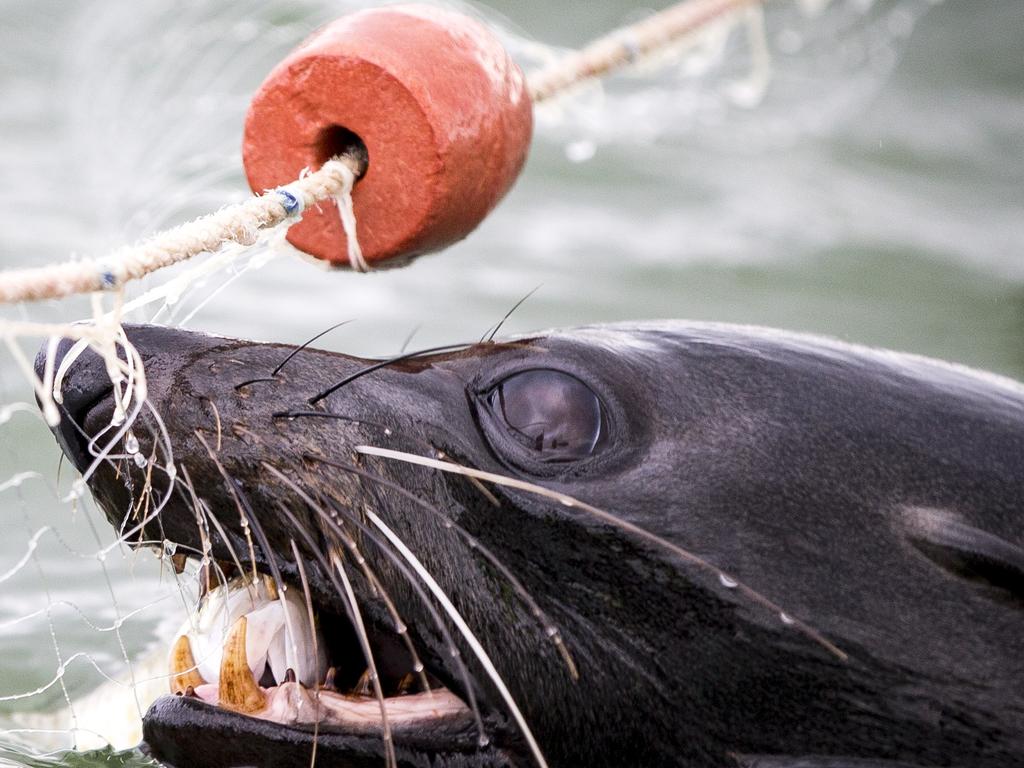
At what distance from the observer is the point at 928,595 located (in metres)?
2.62

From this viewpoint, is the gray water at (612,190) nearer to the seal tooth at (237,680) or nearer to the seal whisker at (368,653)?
the seal tooth at (237,680)

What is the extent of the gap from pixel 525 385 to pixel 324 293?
4.20 metres

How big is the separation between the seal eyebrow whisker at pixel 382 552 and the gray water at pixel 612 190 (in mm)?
2100

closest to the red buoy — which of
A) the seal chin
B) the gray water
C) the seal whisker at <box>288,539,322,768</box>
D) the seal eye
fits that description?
the seal eye

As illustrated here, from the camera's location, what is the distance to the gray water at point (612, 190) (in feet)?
21.3

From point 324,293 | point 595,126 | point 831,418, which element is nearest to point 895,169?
point 595,126

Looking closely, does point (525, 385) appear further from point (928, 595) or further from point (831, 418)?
point (928, 595)

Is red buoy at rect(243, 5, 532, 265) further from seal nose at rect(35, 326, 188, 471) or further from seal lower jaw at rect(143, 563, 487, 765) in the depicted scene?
seal lower jaw at rect(143, 563, 487, 765)

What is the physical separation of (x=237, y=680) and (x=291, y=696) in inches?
3.6

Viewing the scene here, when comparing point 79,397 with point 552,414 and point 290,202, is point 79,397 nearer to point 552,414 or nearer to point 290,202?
point 290,202

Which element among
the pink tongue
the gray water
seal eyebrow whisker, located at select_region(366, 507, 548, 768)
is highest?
the gray water

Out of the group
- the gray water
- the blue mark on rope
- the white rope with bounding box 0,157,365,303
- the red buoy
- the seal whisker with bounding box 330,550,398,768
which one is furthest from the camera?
the gray water

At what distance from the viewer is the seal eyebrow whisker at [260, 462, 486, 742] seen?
2596 millimetres

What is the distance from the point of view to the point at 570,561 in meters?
2.65
